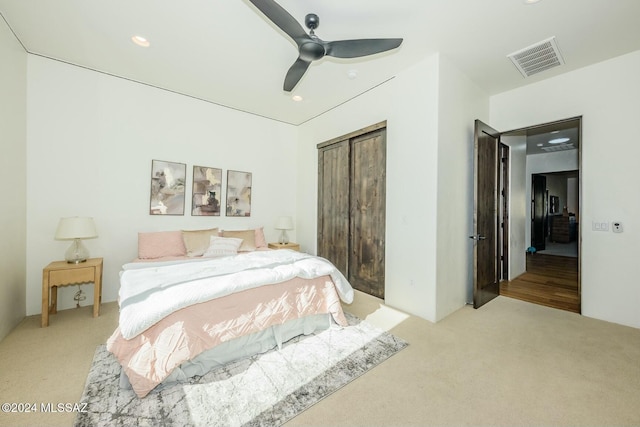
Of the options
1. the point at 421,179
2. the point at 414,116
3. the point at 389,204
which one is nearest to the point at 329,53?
the point at 414,116

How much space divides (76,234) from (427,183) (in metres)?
3.96

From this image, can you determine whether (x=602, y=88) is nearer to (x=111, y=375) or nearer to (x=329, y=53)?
(x=329, y=53)

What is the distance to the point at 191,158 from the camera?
4.01 m

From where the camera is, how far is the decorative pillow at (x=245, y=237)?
3.99m

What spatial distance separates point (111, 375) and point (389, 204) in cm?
319

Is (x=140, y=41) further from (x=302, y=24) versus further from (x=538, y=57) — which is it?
(x=538, y=57)

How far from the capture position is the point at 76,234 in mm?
2820

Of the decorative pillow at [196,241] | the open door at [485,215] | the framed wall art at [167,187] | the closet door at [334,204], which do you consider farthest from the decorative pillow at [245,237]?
the open door at [485,215]

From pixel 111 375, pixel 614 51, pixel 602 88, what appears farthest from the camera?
pixel 602 88

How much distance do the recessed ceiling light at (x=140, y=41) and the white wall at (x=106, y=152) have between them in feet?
3.39

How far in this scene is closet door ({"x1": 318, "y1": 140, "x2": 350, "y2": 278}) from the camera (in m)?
4.18

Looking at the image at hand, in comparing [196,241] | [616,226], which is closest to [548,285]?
[616,226]

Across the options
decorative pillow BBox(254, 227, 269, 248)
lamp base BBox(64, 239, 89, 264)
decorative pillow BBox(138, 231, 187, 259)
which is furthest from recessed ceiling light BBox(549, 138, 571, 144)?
lamp base BBox(64, 239, 89, 264)

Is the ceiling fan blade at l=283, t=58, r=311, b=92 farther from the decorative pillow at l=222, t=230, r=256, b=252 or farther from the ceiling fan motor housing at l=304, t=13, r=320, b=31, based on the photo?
the decorative pillow at l=222, t=230, r=256, b=252
